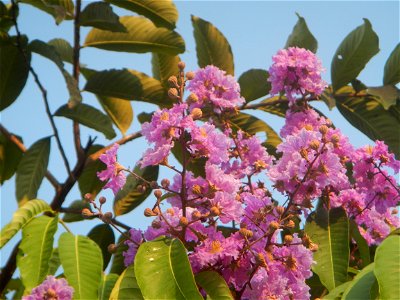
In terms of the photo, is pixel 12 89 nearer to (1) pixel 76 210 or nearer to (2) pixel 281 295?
(1) pixel 76 210

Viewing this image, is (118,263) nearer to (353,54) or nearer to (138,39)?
(138,39)

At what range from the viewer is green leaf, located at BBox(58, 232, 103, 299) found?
49.1 inches

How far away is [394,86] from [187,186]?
3.52 ft

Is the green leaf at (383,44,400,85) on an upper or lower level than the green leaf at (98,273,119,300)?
upper

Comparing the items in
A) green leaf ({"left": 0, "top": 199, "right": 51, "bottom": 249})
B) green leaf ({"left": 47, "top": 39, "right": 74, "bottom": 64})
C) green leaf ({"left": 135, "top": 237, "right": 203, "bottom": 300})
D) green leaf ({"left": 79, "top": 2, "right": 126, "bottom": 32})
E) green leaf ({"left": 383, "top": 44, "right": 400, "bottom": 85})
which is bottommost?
green leaf ({"left": 135, "top": 237, "right": 203, "bottom": 300})

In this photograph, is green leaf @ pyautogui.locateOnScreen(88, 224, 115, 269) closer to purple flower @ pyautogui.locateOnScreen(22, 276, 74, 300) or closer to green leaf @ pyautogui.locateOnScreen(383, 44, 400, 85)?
purple flower @ pyautogui.locateOnScreen(22, 276, 74, 300)

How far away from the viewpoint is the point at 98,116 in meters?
2.05

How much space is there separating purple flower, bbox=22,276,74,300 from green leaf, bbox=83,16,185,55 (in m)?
1.13

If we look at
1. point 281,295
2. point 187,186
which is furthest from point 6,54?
point 281,295

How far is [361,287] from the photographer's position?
109 centimetres

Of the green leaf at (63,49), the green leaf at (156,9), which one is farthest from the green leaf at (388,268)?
the green leaf at (63,49)

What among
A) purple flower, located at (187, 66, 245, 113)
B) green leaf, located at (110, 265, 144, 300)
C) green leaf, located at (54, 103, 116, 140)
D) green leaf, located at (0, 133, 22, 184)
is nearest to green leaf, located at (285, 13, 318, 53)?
purple flower, located at (187, 66, 245, 113)

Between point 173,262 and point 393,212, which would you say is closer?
point 173,262

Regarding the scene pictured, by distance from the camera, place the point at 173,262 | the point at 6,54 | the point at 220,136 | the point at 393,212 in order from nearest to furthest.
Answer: the point at 173,262 < the point at 220,136 < the point at 393,212 < the point at 6,54
